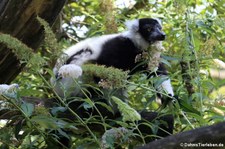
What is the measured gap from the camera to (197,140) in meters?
1.36

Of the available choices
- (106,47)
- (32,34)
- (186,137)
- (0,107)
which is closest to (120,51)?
(106,47)

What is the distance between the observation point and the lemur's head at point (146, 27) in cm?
423

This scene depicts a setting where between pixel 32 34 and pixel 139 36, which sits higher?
pixel 32 34

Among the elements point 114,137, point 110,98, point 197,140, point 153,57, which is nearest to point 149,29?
point 153,57

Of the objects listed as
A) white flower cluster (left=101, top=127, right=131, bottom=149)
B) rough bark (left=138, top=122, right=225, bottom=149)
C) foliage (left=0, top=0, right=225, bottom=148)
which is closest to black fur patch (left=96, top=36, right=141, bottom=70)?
foliage (left=0, top=0, right=225, bottom=148)

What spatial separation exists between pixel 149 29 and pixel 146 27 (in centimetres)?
4

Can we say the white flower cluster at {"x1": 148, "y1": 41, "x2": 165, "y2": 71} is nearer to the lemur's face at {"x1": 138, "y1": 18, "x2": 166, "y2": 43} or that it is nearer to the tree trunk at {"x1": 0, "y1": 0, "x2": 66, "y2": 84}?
the tree trunk at {"x1": 0, "y1": 0, "x2": 66, "y2": 84}

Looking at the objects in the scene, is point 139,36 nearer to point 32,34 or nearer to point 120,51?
point 120,51

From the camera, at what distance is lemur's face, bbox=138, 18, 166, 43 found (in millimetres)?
4172

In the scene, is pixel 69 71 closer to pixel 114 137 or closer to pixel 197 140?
pixel 114 137

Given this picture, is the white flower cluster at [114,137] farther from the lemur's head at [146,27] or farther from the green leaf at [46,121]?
the lemur's head at [146,27]

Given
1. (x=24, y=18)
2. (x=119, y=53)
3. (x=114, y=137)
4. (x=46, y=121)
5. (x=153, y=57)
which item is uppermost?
(x=24, y=18)

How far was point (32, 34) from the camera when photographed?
3.29 m

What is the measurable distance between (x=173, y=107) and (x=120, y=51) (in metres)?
1.80
